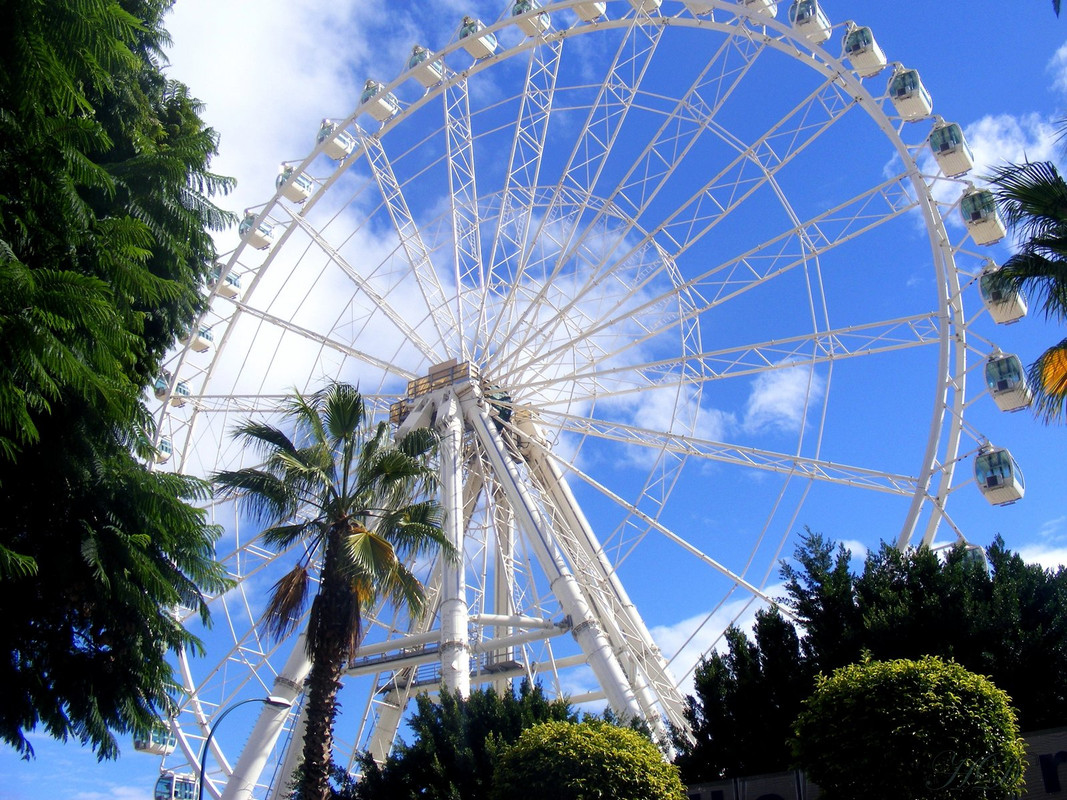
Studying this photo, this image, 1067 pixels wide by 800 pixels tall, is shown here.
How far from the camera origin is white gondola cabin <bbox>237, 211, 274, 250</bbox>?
31.9 meters

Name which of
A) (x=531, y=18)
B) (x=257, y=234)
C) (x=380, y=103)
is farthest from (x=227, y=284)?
(x=531, y=18)

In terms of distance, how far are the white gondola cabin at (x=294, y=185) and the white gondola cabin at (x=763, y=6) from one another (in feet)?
45.8

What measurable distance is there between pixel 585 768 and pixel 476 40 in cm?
2214

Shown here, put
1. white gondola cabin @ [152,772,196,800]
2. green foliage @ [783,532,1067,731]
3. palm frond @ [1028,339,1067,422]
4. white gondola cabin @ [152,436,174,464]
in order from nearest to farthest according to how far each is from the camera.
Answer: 1. palm frond @ [1028,339,1067,422]
2. green foliage @ [783,532,1067,731]
3. white gondola cabin @ [152,772,196,800]
4. white gondola cabin @ [152,436,174,464]

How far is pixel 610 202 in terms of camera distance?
86.8 feet

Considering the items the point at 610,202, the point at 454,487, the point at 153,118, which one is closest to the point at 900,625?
the point at 454,487

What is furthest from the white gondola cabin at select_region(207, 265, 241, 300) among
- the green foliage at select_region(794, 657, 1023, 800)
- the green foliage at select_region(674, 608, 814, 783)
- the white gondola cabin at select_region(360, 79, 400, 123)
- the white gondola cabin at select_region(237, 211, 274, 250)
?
the green foliage at select_region(794, 657, 1023, 800)

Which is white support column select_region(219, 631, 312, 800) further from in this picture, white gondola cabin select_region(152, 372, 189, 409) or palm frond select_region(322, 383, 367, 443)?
white gondola cabin select_region(152, 372, 189, 409)

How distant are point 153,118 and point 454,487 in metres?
10.4

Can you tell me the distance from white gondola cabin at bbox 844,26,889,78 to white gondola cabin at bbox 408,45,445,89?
12.0 metres

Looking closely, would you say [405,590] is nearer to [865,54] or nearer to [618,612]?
[618,612]

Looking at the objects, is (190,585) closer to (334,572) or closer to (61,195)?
(334,572)

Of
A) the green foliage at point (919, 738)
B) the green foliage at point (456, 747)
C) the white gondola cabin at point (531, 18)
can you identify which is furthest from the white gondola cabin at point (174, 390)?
the green foliage at point (919, 738)

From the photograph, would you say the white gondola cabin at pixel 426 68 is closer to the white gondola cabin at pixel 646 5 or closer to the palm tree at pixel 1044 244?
the white gondola cabin at pixel 646 5
